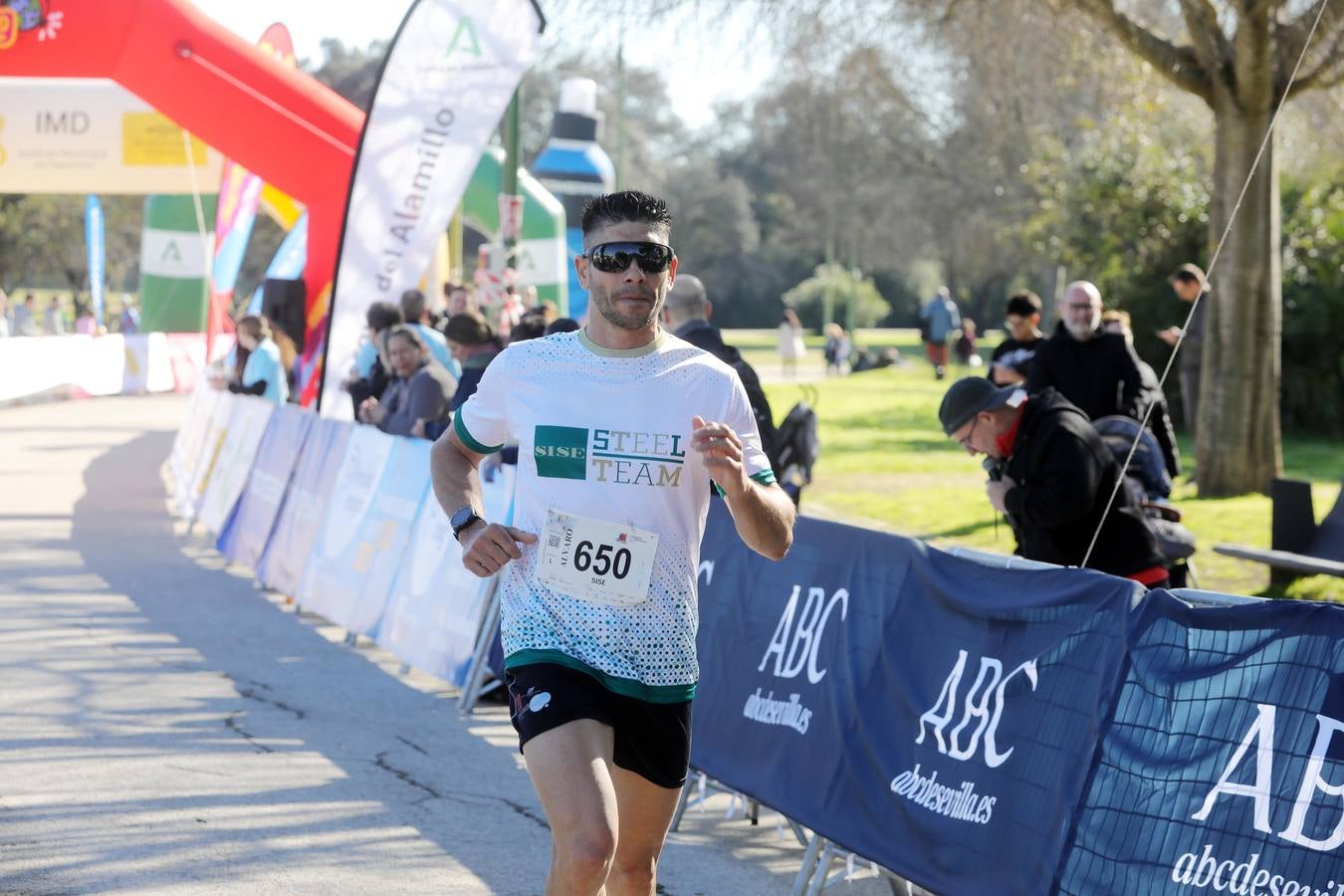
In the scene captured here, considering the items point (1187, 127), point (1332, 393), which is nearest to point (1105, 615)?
point (1332, 393)

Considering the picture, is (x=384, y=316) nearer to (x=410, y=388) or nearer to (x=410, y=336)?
(x=410, y=336)

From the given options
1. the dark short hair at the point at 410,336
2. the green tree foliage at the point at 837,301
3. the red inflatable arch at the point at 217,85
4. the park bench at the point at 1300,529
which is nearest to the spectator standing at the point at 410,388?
the dark short hair at the point at 410,336

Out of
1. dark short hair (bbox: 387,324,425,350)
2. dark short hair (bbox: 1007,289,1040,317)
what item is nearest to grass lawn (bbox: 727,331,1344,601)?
dark short hair (bbox: 1007,289,1040,317)

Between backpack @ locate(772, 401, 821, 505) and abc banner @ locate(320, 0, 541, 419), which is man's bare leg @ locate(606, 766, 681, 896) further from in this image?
abc banner @ locate(320, 0, 541, 419)

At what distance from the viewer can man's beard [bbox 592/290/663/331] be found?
428 centimetres

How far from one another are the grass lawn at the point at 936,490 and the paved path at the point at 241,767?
3.94m

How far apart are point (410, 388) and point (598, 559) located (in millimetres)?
7384

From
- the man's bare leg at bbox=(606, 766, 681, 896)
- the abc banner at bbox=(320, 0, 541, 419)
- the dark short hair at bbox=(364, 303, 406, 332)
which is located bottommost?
the man's bare leg at bbox=(606, 766, 681, 896)

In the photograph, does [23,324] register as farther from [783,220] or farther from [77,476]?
[783,220]

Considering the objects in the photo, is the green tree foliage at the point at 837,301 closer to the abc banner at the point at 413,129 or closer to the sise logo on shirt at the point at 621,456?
the abc banner at the point at 413,129

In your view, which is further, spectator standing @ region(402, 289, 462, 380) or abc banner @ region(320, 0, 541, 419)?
abc banner @ region(320, 0, 541, 419)

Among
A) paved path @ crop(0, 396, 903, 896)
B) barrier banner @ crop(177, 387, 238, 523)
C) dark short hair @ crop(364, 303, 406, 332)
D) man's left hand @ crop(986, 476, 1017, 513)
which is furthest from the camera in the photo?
barrier banner @ crop(177, 387, 238, 523)

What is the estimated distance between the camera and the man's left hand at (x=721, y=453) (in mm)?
3963

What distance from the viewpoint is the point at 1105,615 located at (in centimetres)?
492
